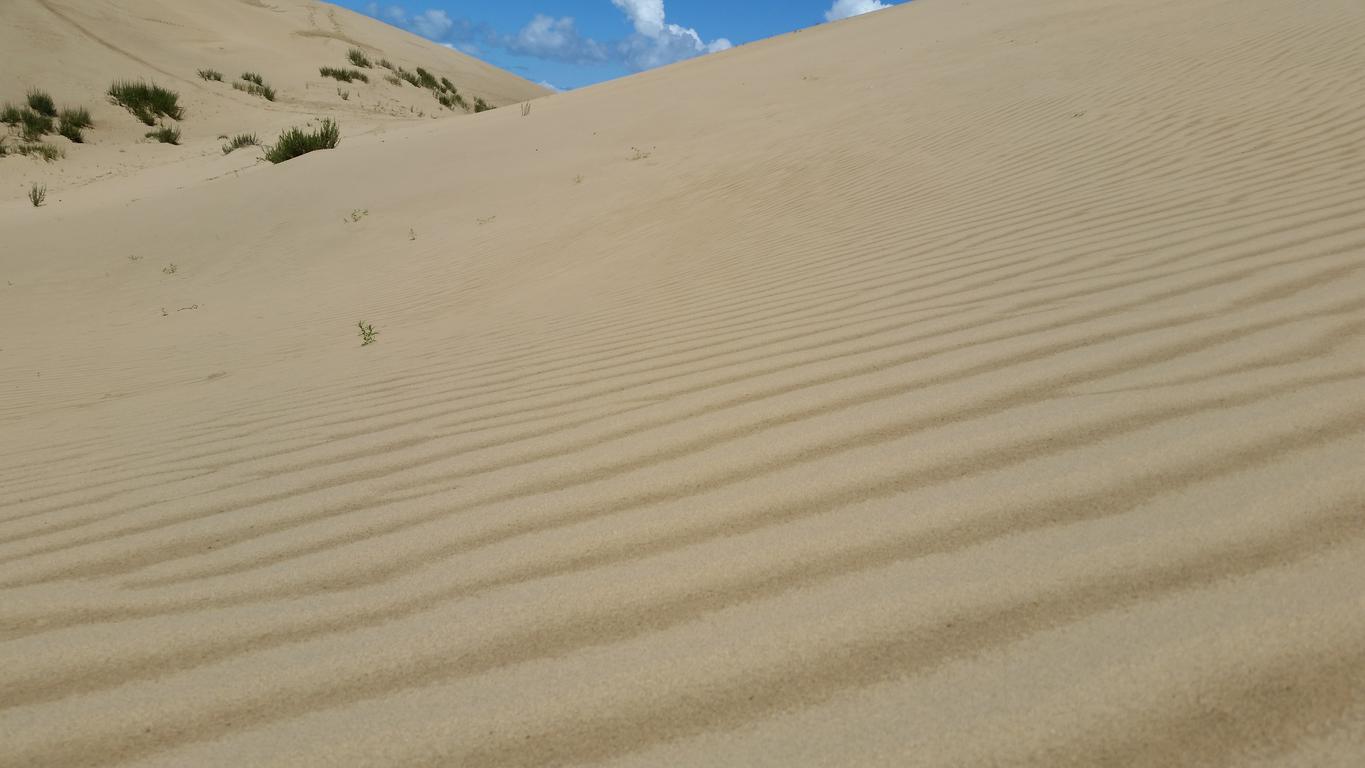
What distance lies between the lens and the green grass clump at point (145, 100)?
15617mm

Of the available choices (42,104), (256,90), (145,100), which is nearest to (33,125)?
(42,104)

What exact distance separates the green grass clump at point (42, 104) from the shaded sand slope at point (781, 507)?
12141 millimetres

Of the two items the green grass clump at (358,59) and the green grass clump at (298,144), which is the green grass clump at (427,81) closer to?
the green grass clump at (358,59)

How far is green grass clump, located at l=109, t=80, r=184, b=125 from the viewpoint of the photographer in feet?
51.2

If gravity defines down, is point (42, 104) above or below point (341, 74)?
below

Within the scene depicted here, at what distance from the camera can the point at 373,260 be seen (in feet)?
24.8

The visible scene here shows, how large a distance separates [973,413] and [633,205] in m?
5.40

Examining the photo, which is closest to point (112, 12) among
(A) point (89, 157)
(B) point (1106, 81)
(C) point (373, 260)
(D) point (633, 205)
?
(A) point (89, 157)

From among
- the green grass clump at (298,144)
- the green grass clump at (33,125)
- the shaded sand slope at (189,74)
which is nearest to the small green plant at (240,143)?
the shaded sand slope at (189,74)

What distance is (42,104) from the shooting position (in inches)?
583

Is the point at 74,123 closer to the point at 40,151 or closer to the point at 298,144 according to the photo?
the point at 40,151

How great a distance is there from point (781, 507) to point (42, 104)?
57.2ft

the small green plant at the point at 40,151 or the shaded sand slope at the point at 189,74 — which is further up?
the shaded sand slope at the point at 189,74

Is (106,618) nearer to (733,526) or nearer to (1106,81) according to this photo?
(733,526)
